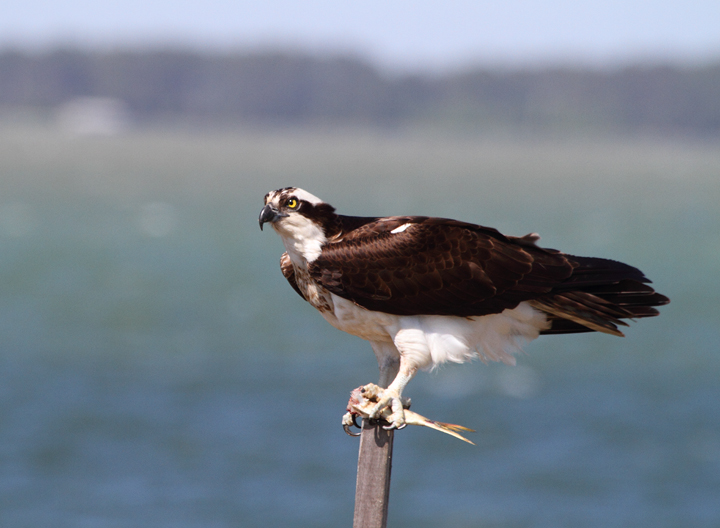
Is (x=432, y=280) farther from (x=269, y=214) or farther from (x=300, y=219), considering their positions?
(x=269, y=214)

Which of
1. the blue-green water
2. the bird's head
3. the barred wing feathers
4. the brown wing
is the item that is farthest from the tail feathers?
the blue-green water

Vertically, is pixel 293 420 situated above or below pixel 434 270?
above

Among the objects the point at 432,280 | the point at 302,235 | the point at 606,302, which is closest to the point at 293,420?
the point at 302,235

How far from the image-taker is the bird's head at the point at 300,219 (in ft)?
26.2

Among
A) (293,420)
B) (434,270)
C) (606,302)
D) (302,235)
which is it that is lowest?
(606,302)

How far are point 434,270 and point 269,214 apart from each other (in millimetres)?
1480

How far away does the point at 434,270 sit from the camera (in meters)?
8.05

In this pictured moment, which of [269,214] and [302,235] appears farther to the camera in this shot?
[302,235]

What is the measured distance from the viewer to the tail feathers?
800 cm

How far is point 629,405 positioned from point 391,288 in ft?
110

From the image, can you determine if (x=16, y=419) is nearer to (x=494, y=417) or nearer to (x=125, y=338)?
(x=125, y=338)

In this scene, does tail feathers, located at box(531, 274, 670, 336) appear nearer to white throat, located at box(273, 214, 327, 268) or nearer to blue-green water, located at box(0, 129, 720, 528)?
white throat, located at box(273, 214, 327, 268)

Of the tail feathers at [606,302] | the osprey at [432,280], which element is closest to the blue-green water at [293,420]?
the osprey at [432,280]

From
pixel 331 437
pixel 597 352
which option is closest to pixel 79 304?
pixel 331 437
